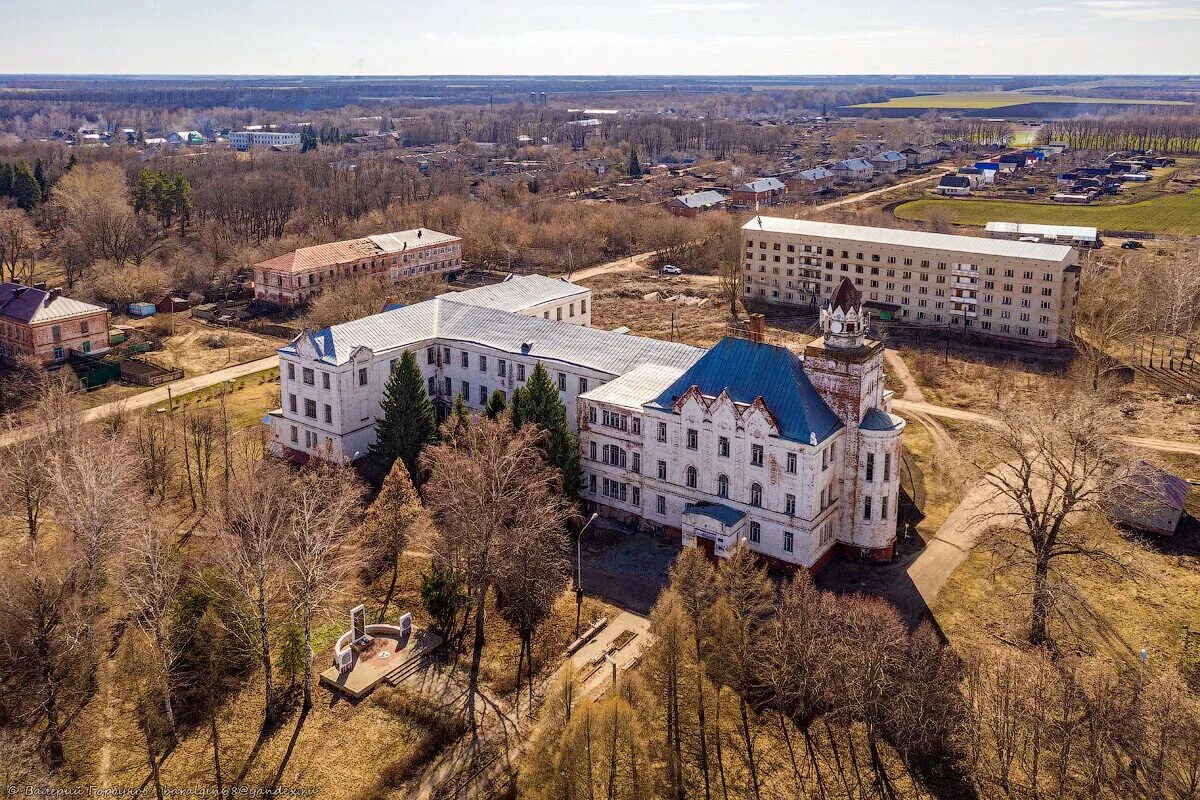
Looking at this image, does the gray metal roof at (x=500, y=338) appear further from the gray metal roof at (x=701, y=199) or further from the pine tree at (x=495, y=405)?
the gray metal roof at (x=701, y=199)

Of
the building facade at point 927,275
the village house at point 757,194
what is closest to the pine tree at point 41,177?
the building facade at point 927,275

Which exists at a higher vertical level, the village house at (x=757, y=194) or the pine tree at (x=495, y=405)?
the village house at (x=757, y=194)

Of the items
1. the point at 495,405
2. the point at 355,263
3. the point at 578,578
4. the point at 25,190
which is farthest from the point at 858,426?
the point at 25,190

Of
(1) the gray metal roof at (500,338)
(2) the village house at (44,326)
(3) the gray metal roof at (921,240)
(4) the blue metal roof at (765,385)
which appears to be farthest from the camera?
(3) the gray metal roof at (921,240)

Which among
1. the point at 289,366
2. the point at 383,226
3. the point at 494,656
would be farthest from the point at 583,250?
the point at 494,656

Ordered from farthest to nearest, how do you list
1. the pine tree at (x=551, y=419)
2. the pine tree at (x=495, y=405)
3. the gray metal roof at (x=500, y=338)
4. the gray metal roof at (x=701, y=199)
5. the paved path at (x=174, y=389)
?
the gray metal roof at (x=701, y=199)
the paved path at (x=174, y=389)
the gray metal roof at (x=500, y=338)
the pine tree at (x=495, y=405)
the pine tree at (x=551, y=419)

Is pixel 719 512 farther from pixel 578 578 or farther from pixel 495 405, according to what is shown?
pixel 495 405

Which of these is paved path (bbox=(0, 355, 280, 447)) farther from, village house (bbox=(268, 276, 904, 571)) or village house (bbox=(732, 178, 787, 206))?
village house (bbox=(732, 178, 787, 206))
